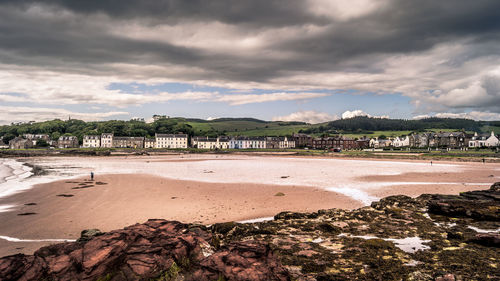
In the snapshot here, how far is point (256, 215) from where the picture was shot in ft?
50.0

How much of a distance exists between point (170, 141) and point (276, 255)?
162 m

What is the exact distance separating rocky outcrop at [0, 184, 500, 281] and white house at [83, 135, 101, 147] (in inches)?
6786

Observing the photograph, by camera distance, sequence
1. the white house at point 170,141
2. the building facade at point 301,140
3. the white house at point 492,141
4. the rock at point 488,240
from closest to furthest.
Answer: the rock at point 488,240
the white house at point 492,141
the white house at point 170,141
the building facade at point 301,140

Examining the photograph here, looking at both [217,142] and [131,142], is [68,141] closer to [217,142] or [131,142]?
[131,142]

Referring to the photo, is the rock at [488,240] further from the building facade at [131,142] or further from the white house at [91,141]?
the white house at [91,141]

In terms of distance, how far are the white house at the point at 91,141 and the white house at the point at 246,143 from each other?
77.5 metres

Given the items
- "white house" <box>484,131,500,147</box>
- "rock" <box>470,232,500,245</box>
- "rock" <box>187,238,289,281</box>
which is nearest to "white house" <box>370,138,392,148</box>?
"white house" <box>484,131,500,147</box>

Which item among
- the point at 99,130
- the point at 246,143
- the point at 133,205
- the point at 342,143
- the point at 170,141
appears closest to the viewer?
the point at 133,205

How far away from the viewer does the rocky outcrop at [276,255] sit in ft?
16.4

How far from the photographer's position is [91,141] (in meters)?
158

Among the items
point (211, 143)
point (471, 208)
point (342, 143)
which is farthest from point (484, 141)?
point (471, 208)

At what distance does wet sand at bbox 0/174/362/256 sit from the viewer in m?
13.2

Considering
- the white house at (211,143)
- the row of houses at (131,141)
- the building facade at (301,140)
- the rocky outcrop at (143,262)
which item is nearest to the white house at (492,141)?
the building facade at (301,140)

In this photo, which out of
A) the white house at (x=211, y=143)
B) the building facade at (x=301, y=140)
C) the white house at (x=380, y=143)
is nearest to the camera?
the white house at (x=380, y=143)
